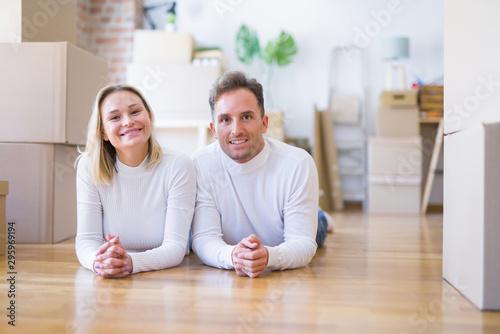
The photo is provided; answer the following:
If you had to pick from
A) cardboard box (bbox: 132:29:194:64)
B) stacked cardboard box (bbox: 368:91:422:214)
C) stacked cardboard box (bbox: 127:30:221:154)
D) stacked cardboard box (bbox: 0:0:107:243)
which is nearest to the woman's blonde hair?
stacked cardboard box (bbox: 0:0:107:243)

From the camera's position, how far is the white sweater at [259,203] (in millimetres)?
1791

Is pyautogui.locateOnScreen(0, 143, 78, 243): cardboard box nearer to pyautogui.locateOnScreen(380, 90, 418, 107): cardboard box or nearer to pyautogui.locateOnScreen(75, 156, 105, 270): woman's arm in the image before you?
pyautogui.locateOnScreen(75, 156, 105, 270): woman's arm

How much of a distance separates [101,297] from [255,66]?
3904mm

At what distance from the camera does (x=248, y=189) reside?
1.85m

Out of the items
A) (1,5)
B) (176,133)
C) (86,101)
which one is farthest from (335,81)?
(1,5)

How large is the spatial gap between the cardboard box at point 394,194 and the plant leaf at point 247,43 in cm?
162

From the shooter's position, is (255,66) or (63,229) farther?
(255,66)

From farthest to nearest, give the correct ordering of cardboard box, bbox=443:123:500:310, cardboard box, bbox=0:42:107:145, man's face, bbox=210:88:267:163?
1. cardboard box, bbox=0:42:107:145
2. man's face, bbox=210:88:267:163
3. cardboard box, bbox=443:123:500:310

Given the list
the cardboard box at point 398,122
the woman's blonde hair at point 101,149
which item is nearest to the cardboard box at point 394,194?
the cardboard box at point 398,122

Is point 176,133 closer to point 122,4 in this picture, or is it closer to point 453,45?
point 122,4

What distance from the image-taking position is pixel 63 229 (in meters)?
2.58

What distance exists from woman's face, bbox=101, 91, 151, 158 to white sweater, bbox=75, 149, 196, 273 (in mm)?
100

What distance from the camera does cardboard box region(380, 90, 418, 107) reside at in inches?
178

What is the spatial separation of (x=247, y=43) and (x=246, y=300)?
3.75 m
